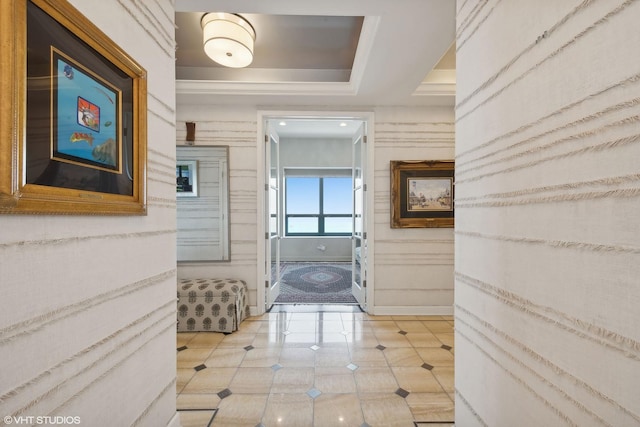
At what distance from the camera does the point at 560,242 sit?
31.5 inches

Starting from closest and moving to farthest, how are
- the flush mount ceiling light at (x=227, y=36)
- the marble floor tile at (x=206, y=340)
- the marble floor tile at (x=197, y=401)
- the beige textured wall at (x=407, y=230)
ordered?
the marble floor tile at (x=197, y=401)
the flush mount ceiling light at (x=227, y=36)
the marble floor tile at (x=206, y=340)
the beige textured wall at (x=407, y=230)

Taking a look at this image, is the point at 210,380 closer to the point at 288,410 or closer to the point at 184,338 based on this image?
the point at 288,410

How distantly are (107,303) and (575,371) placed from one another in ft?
4.67

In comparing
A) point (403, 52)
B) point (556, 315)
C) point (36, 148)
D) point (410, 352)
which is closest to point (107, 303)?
point (36, 148)

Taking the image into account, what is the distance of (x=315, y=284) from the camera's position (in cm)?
480

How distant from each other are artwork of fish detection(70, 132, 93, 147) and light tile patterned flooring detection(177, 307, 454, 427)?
65.0 inches

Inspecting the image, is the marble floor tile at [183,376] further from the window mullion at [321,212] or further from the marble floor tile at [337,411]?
the window mullion at [321,212]

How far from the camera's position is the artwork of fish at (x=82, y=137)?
2.66 ft

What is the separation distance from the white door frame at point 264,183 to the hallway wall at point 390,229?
53 millimetres

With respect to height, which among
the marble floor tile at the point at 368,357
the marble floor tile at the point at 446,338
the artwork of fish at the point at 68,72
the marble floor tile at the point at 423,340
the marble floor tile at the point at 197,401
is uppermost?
the artwork of fish at the point at 68,72

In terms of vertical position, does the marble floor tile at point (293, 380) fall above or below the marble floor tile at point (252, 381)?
above

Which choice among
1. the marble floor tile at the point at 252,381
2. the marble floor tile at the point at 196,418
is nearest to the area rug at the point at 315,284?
the marble floor tile at the point at 252,381

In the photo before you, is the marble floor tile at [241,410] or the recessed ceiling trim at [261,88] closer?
the marble floor tile at [241,410]

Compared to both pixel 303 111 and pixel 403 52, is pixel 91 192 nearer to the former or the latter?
pixel 403 52
